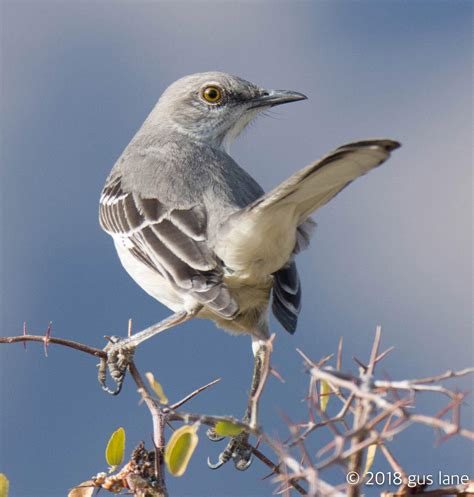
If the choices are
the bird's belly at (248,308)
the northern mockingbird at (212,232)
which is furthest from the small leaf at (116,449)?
the bird's belly at (248,308)

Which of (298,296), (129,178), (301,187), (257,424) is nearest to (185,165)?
(129,178)

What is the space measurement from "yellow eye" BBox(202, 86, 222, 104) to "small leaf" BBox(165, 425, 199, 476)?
471cm

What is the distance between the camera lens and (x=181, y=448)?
2.39m

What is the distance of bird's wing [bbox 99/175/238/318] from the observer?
4.60 meters

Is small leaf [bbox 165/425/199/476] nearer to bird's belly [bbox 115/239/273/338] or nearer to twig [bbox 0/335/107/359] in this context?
twig [bbox 0/335/107/359]

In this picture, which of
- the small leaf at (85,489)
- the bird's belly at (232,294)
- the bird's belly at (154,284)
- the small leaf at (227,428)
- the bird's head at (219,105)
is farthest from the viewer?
the bird's head at (219,105)

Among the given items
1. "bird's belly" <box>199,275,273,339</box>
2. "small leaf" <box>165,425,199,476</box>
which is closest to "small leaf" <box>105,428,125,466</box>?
"small leaf" <box>165,425,199,476</box>

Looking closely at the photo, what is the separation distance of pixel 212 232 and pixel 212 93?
7.39 feet

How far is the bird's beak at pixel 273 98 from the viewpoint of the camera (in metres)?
6.64

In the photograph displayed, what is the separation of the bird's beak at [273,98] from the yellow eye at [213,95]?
0.30 meters

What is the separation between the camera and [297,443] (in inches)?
79.0

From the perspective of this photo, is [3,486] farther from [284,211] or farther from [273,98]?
[273,98]

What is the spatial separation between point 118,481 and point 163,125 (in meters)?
4.45

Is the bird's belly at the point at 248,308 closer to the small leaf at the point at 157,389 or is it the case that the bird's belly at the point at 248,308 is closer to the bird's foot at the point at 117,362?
the bird's foot at the point at 117,362
